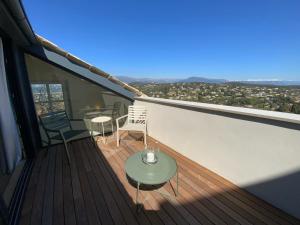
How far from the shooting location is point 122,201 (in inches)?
69.7

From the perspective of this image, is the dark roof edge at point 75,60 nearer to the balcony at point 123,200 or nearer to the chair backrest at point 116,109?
the chair backrest at point 116,109

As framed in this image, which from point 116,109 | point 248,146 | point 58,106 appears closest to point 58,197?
point 58,106

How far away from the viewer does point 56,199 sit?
5.99ft

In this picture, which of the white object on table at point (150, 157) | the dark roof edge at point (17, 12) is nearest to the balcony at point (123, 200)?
the white object on table at point (150, 157)

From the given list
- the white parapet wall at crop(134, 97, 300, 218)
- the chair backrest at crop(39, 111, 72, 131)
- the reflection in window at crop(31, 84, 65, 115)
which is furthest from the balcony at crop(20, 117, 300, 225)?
the reflection in window at crop(31, 84, 65, 115)

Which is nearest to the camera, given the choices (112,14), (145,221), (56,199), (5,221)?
(5,221)

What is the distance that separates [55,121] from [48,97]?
0.54 m

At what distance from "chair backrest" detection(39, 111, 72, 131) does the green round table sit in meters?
2.07

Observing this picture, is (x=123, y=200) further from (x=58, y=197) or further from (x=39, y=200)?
(x=39, y=200)

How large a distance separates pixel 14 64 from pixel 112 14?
5.46 m

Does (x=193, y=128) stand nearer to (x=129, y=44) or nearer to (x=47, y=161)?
(x=47, y=161)

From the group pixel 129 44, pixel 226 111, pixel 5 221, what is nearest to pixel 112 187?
pixel 5 221

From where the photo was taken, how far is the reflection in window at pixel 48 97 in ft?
10.0

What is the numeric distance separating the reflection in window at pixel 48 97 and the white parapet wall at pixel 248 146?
258cm
